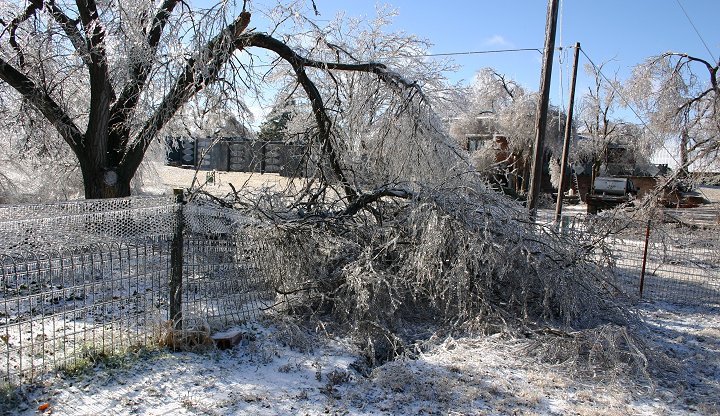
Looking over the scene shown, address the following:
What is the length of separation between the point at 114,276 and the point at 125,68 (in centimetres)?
361

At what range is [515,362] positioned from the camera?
4422 mm

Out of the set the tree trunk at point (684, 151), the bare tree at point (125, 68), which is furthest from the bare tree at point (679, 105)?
the bare tree at point (125, 68)

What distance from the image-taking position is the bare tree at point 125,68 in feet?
22.3

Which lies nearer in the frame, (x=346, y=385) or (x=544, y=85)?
(x=346, y=385)

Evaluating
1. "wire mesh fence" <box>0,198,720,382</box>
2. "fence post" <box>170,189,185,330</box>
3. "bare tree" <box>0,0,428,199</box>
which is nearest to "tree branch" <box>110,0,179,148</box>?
"bare tree" <box>0,0,428,199</box>

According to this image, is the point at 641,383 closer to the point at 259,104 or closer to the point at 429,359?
the point at 429,359

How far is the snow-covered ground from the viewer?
11.4 ft

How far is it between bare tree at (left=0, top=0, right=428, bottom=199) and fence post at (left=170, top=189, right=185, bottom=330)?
2.71 m

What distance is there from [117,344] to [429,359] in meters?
2.45

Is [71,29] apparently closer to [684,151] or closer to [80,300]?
[80,300]

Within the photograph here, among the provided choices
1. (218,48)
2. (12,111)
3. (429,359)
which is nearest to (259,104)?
(218,48)

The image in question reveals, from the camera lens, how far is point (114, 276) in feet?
13.7

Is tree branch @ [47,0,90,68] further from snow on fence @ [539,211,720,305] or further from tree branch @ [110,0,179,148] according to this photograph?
snow on fence @ [539,211,720,305]

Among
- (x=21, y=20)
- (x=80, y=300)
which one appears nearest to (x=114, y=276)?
(x=80, y=300)
